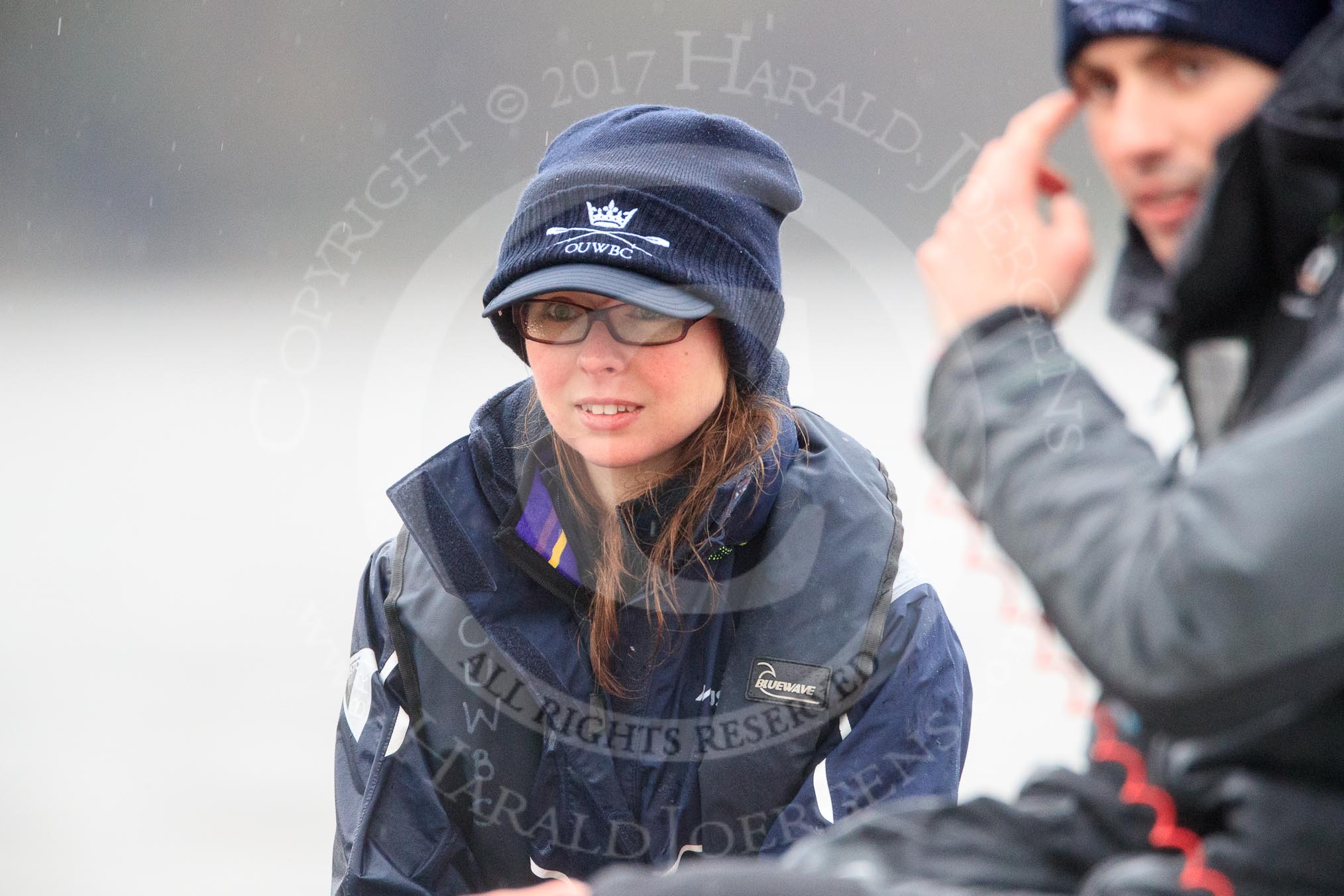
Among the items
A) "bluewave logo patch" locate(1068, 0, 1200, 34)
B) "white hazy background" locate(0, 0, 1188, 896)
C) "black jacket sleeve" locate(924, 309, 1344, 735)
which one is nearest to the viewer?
"black jacket sleeve" locate(924, 309, 1344, 735)

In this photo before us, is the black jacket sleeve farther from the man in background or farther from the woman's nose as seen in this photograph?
the woman's nose

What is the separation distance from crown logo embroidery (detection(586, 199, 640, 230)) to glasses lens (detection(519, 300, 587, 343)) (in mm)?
72

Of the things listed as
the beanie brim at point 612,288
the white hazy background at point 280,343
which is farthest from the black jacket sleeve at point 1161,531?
the white hazy background at point 280,343

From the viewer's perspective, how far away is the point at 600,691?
1132 millimetres

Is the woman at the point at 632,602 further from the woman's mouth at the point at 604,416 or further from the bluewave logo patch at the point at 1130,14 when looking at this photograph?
the bluewave logo patch at the point at 1130,14

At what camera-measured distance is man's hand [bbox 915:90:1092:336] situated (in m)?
0.62

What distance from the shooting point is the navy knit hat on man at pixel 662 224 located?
1095mm

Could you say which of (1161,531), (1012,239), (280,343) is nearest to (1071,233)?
(1012,239)

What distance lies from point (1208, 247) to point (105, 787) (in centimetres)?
188

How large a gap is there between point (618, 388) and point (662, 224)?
0.14 m

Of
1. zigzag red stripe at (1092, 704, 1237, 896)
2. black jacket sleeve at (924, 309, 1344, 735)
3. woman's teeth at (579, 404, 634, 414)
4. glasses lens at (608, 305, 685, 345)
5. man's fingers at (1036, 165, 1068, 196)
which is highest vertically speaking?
glasses lens at (608, 305, 685, 345)

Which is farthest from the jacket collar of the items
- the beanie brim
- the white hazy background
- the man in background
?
the white hazy background

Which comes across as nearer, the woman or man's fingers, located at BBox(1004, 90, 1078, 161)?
man's fingers, located at BBox(1004, 90, 1078, 161)

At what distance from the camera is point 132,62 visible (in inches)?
145
